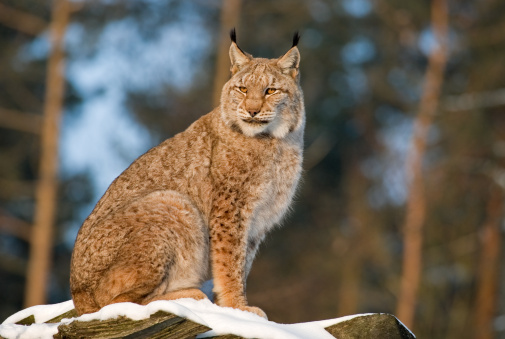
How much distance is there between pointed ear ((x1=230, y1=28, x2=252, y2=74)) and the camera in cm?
804

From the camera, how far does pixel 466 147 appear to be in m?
22.7

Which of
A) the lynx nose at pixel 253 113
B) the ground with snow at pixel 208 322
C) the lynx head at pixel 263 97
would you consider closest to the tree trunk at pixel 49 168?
the lynx head at pixel 263 97

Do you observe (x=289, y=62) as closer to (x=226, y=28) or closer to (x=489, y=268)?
(x=226, y=28)

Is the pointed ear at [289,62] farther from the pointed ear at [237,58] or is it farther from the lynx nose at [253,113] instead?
the lynx nose at [253,113]

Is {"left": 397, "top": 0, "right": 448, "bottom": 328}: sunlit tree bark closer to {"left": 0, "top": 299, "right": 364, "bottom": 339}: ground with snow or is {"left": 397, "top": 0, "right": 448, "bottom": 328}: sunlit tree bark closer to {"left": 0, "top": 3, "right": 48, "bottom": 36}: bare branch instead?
{"left": 0, "top": 3, "right": 48, "bottom": 36}: bare branch

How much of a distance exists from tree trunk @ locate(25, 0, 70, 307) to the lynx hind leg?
42.3 ft

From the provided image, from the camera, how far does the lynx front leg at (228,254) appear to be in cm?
738

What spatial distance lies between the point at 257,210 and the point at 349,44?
2295cm

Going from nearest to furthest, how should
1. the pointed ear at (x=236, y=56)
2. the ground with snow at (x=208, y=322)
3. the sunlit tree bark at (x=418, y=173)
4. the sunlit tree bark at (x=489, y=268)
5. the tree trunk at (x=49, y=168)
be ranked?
the ground with snow at (x=208, y=322)
the pointed ear at (x=236, y=56)
the tree trunk at (x=49, y=168)
the sunlit tree bark at (x=418, y=173)
the sunlit tree bark at (x=489, y=268)

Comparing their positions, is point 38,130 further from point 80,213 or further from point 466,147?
point 466,147

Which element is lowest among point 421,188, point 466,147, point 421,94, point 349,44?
point 421,188

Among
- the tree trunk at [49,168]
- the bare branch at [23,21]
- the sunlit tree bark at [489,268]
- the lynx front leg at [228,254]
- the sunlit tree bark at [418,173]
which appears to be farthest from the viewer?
the sunlit tree bark at [489,268]

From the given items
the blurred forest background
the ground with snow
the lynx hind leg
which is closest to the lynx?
the lynx hind leg

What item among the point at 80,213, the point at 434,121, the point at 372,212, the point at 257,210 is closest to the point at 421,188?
the point at 434,121
